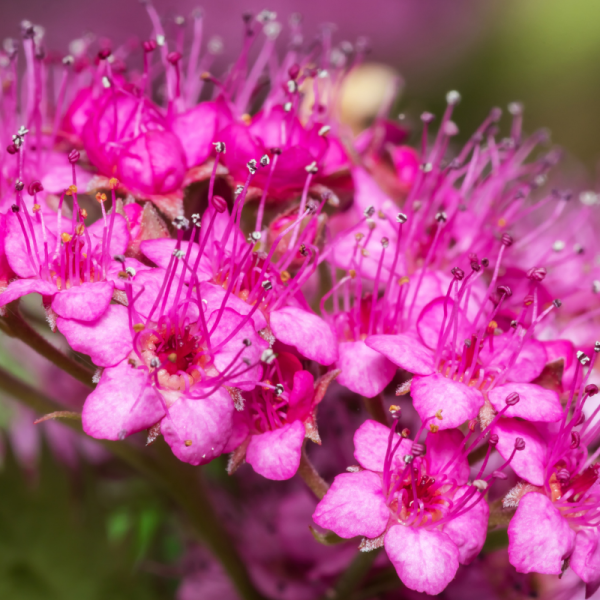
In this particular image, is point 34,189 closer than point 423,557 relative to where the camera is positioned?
No

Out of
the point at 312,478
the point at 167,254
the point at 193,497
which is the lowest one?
the point at 193,497

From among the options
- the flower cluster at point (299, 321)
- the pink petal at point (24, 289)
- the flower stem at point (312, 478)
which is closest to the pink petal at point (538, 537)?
the flower cluster at point (299, 321)

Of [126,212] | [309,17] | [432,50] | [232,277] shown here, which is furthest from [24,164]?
[309,17]

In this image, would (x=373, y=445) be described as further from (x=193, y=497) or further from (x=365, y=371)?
(x=193, y=497)

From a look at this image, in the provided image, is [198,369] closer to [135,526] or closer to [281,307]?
[281,307]

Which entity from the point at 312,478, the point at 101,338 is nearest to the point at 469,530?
the point at 312,478

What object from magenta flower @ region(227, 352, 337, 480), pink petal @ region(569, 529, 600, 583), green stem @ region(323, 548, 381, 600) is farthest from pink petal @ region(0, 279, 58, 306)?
pink petal @ region(569, 529, 600, 583)

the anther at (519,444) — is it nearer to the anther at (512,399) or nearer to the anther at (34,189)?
the anther at (512,399)
